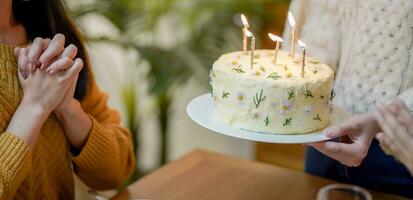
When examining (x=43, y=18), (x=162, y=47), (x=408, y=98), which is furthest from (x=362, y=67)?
(x=162, y=47)

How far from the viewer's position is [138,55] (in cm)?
213

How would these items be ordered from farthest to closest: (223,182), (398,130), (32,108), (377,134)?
(223,182) < (32,108) < (377,134) < (398,130)

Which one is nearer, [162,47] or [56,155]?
[56,155]

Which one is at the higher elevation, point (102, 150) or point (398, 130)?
point (398, 130)

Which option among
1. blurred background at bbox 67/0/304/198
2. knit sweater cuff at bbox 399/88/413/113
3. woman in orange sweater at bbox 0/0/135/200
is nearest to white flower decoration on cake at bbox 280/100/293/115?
knit sweater cuff at bbox 399/88/413/113

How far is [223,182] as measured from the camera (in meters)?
1.36

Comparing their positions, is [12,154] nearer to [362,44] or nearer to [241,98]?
[241,98]

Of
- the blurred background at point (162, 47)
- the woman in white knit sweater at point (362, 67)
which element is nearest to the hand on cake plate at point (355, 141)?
the woman in white knit sweater at point (362, 67)

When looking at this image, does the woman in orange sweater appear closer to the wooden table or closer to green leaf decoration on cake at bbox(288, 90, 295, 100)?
the wooden table

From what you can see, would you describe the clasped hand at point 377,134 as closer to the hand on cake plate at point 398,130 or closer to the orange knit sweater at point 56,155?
the hand on cake plate at point 398,130

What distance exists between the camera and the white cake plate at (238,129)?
108 cm

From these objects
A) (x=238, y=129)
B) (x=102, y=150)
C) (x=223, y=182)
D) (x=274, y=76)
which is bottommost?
(x=223, y=182)

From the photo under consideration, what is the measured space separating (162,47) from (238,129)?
3.60 feet

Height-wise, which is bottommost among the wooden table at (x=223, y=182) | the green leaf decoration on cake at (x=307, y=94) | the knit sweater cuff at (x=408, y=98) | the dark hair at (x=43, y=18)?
the wooden table at (x=223, y=182)
